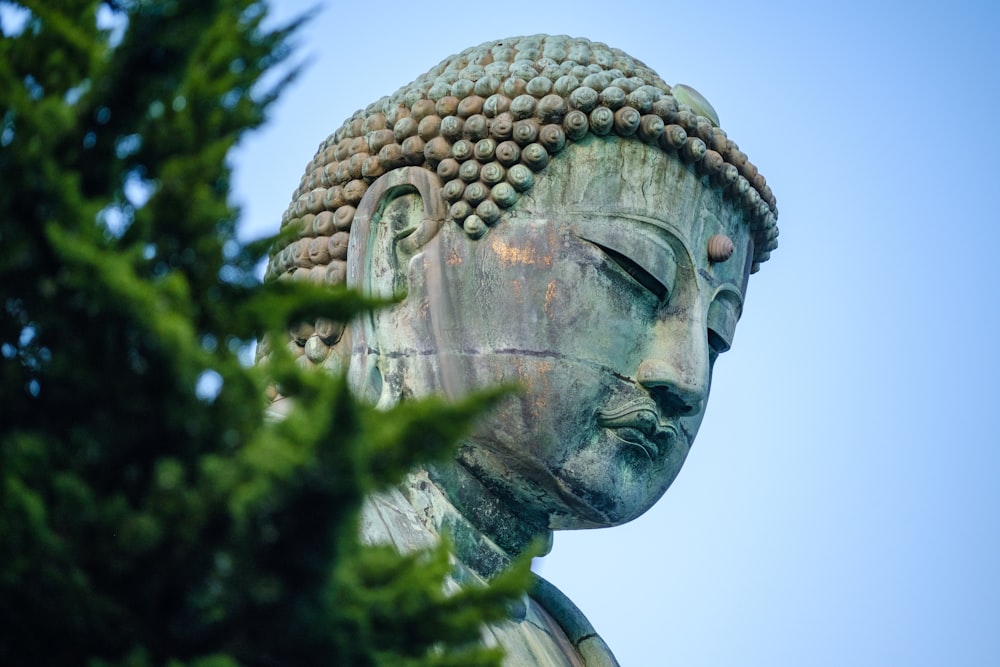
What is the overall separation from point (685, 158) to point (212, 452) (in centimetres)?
376

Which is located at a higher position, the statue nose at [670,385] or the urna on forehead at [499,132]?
the urna on forehead at [499,132]

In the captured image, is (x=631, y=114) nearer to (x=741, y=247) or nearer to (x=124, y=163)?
(x=741, y=247)

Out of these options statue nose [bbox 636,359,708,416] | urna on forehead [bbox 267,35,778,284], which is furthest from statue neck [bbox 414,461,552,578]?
urna on forehead [bbox 267,35,778,284]

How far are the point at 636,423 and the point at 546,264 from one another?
0.69 meters

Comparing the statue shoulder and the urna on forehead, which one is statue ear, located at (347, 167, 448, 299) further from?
the statue shoulder

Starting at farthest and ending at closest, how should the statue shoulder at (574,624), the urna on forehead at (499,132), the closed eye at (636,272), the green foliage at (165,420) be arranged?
the statue shoulder at (574,624) → the urna on forehead at (499,132) → the closed eye at (636,272) → the green foliage at (165,420)

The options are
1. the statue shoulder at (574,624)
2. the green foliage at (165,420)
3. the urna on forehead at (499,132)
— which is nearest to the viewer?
the green foliage at (165,420)

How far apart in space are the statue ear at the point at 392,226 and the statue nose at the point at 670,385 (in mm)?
984

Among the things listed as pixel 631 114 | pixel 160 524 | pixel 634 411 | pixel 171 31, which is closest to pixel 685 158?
pixel 631 114

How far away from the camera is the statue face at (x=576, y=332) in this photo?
6.34m

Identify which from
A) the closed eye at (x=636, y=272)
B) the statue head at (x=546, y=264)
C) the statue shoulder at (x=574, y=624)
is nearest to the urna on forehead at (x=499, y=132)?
the statue head at (x=546, y=264)

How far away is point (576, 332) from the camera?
20.8 feet

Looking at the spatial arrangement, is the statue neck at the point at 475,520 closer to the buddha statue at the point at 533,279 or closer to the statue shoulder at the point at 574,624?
the buddha statue at the point at 533,279

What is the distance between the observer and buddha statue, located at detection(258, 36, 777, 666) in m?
6.37
